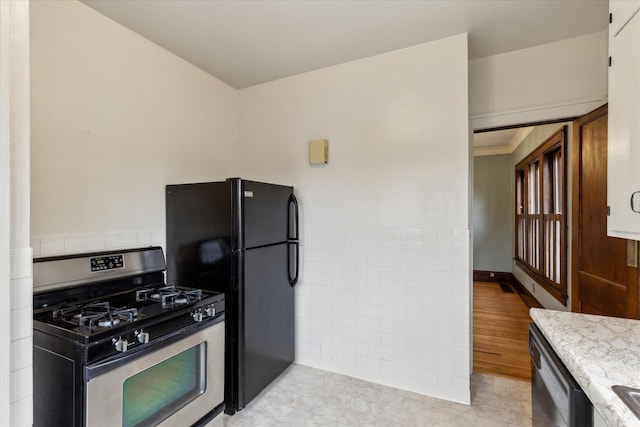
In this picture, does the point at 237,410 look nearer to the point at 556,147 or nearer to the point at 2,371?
the point at 2,371

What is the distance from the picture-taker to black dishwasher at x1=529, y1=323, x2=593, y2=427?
89 centimetres

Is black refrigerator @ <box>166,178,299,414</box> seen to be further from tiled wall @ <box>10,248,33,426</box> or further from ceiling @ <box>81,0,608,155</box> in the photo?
tiled wall @ <box>10,248,33,426</box>

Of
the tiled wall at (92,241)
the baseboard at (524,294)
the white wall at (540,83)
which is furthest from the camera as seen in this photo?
the baseboard at (524,294)

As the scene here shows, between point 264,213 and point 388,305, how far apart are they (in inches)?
47.7

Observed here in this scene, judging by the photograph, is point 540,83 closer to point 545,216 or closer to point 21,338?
point 545,216

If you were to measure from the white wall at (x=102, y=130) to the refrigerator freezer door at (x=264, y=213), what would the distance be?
2.33 feet

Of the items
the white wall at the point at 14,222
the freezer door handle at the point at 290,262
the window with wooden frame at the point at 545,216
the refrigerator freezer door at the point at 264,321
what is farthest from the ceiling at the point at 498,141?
the white wall at the point at 14,222

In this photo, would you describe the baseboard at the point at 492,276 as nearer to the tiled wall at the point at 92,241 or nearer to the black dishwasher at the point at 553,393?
the black dishwasher at the point at 553,393

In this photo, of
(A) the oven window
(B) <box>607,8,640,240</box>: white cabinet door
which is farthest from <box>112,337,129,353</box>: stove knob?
(B) <box>607,8,640,240</box>: white cabinet door

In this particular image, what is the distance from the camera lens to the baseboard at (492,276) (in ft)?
19.8

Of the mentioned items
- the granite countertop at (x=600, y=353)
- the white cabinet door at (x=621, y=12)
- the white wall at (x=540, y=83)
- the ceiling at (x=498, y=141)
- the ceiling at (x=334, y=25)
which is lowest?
the granite countertop at (x=600, y=353)

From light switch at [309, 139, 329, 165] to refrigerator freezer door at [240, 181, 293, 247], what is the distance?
0.32m

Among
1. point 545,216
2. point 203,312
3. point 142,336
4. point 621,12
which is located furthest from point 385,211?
point 545,216

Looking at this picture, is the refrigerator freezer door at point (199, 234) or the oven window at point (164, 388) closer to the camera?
the oven window at point (164, 388)
